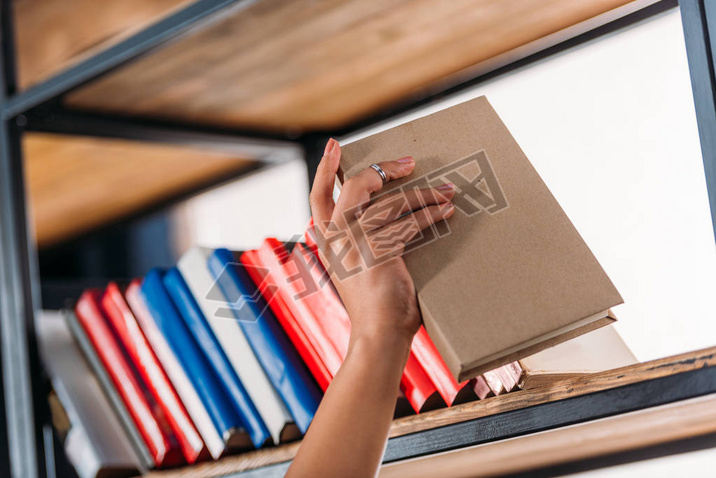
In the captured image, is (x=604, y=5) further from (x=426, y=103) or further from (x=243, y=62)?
(x=243, y=62)

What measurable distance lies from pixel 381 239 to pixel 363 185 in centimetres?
5

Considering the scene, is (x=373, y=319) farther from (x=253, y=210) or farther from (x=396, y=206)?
(x=253, y=210)

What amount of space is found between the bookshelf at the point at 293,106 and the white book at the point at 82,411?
35mm

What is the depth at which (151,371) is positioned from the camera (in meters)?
0.99

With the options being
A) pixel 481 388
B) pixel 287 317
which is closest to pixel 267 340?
pixel 287 317

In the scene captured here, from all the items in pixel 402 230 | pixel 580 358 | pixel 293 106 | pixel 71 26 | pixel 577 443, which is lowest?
pixel 577 443

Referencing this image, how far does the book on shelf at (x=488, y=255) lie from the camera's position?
0.60 m

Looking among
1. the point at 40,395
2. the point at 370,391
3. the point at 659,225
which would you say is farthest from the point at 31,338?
the point at 659,225

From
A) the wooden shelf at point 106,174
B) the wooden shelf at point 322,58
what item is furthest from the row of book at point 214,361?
the wooden shelf at point 106,174

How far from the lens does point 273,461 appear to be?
84 centimetres

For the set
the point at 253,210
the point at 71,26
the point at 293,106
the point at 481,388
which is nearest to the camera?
the point at 481,388

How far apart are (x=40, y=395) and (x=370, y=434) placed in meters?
0.65

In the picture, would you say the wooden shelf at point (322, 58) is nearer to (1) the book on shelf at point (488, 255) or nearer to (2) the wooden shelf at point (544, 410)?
(1) the book on shelf at point (488, 255)

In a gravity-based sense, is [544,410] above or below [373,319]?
below
